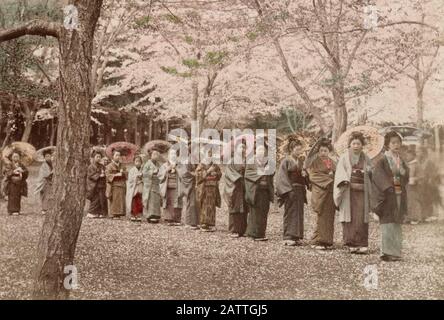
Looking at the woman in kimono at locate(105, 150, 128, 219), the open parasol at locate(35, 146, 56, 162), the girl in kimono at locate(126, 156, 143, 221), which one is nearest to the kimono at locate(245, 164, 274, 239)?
the girl in kimono at locate(126, 156, 143, 221)

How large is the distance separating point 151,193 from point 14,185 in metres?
2.48

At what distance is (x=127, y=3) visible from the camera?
754 centimetres

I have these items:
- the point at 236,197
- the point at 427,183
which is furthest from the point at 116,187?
the point at 427,183

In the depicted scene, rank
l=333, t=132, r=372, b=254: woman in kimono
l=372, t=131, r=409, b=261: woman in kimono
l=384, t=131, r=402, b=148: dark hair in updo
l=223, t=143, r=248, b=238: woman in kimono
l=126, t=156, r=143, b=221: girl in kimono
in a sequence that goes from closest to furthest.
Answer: l=372, t=131, r=409, b=261: woman in kimono < l=384, t=131, r=402, b=148: dark hair in updo < l=333, t=132, r=372, b=254: woman in kimono < l=223, t=143, r=248, b=238: woman in kimono < l=126, t=156, r=143, b=221: girl in kimono

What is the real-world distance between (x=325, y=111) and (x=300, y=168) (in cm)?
99

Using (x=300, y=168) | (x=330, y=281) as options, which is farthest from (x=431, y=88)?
(x=330, y=281)

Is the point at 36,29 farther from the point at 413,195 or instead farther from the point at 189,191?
the point at 413,195

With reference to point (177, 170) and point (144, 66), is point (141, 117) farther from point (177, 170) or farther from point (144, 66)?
point (177, 170)

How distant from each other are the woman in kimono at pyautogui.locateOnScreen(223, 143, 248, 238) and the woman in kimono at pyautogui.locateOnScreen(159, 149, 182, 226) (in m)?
1.10

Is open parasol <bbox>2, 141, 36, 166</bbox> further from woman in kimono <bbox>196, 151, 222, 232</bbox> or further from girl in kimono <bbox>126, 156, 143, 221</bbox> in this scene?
woman in kimono <bbox>196, 151, 222, 232</bbox>

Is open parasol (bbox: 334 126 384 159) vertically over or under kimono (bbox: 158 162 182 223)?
over

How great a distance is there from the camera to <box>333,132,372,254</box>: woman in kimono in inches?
286

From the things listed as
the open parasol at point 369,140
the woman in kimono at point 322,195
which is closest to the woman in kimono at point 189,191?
the woman in kimono at point 322,195

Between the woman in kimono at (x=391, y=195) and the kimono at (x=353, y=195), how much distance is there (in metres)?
0.15
